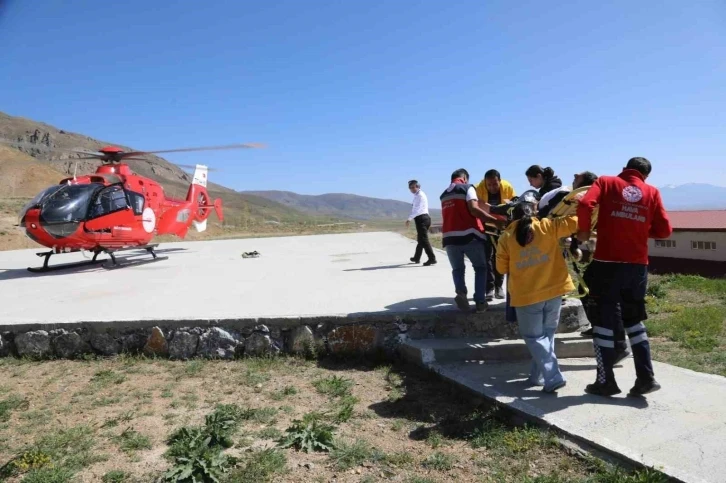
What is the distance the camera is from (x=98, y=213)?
32.6 ft

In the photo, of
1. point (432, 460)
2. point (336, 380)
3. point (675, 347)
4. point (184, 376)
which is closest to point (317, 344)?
point (336, 380)

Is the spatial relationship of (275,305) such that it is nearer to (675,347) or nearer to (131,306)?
(131,306)

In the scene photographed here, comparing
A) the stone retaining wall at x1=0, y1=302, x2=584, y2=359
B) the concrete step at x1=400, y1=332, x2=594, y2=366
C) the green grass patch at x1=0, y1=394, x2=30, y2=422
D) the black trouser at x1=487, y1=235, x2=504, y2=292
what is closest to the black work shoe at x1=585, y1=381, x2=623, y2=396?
the concrete step at x1=400, y1=332, x2=594, y2=366

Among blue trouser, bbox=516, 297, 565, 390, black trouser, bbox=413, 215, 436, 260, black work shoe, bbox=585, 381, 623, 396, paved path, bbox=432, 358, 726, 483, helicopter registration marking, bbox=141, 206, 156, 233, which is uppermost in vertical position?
helicopter registration marking, bbox=141, 206, 156, 233

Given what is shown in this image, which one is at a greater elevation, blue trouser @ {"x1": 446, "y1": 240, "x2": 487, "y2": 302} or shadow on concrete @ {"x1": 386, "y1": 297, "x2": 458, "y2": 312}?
blue trouser @ {"x1": 446, "y1": 240, "x2": 487, "y2": 302}

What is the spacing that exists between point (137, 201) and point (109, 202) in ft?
2.63

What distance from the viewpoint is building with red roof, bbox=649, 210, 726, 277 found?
12.3 metres

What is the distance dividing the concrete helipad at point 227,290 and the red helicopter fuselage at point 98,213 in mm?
Result: 683

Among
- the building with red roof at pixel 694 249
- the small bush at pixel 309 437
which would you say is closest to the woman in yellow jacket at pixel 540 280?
the small bush at pixel 309 437

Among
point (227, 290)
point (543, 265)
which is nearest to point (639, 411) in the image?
point (543, 265)

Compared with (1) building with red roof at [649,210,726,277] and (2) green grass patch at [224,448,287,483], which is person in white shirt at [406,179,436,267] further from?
(1) building with red roof at [649,210,726,277]

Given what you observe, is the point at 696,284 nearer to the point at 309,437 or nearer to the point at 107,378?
the point at 309,437

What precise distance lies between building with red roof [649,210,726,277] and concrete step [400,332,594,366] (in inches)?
366

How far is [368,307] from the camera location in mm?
5426
